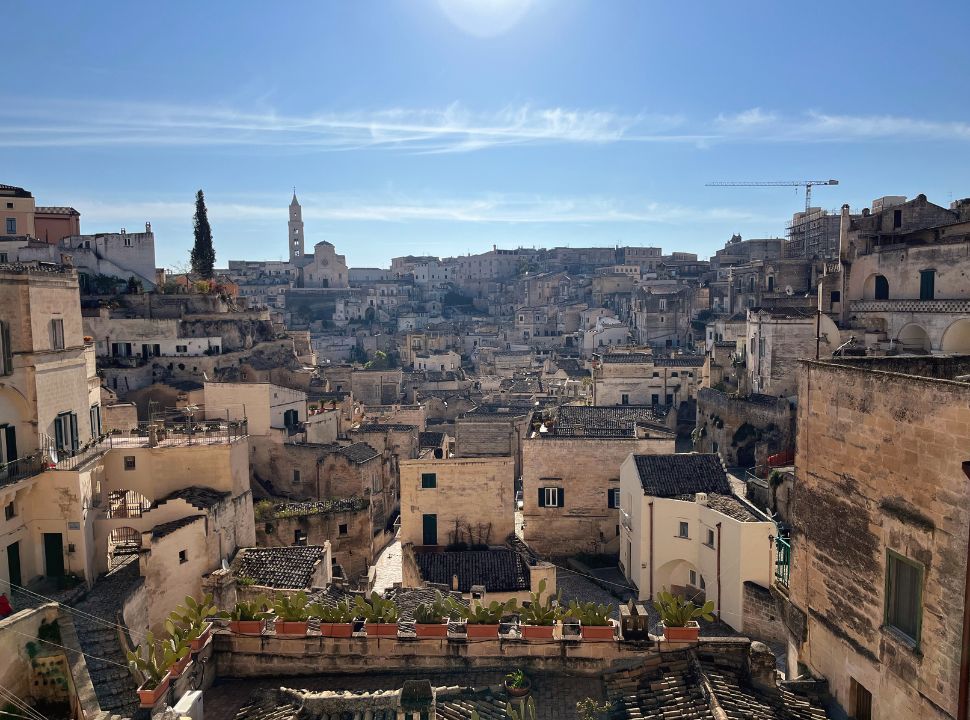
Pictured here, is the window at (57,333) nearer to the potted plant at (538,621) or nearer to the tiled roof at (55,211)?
the potted plant at (538,621)

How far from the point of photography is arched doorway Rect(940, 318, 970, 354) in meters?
30.9

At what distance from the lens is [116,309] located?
4378 centimetres

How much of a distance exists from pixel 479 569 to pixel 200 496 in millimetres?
8440

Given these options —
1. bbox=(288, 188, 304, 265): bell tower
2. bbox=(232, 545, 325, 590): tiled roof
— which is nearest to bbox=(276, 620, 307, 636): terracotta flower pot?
bbox=(232, 545, 325, 590): tiled roof

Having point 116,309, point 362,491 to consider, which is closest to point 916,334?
point 362,491

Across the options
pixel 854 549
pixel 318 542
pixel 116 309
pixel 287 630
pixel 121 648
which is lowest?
pixel 318 542

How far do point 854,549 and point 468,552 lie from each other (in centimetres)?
1571

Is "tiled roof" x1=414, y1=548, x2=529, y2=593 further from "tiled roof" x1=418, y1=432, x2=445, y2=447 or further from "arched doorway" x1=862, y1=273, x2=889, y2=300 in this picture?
"arched doorway" x1=862, y1=273, x2=889, y2=300

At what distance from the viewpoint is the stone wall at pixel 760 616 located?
18984mm

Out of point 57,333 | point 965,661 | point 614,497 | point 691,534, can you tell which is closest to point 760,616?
point 691,534

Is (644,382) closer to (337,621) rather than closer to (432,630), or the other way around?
(432,630)

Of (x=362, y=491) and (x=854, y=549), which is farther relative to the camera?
(x=362, y=491)

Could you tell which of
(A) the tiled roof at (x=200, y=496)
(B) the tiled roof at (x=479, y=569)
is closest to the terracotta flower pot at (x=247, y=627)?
(A) the tiled roof at (x=200, y=496)

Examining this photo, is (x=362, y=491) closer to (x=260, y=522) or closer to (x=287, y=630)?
(x=260, y=522)
